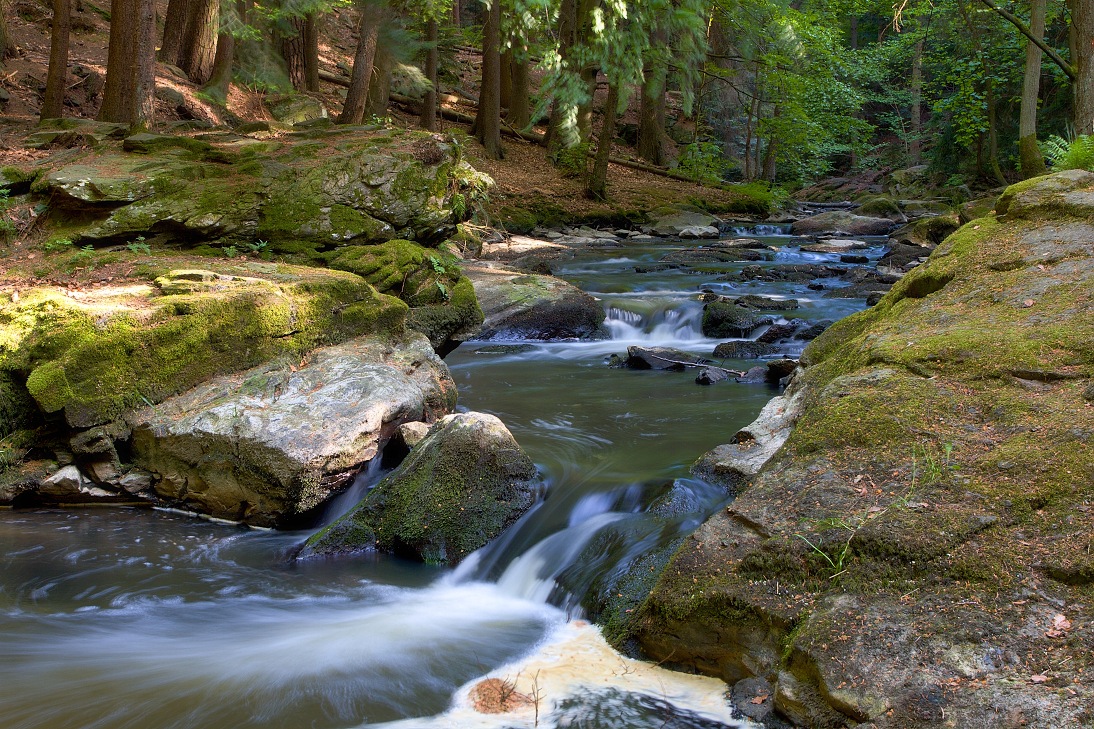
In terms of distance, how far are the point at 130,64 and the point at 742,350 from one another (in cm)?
912

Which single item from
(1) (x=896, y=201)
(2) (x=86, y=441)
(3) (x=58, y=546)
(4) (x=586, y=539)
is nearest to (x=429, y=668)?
(4) (x=586, y=539)

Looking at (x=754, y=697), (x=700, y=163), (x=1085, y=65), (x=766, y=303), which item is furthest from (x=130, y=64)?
(x=700, y=163)

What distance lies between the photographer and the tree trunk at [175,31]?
16906mm

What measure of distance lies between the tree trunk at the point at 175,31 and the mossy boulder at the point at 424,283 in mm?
10784

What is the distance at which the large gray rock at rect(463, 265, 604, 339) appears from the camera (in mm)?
11750

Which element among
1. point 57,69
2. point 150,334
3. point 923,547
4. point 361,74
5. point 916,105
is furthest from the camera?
point 916,105

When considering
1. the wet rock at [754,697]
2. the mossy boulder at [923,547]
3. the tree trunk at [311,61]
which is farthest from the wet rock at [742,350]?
the tree trunk at [311,61]

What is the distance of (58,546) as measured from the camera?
17.7 feet

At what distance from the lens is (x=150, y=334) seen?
20.5 feet

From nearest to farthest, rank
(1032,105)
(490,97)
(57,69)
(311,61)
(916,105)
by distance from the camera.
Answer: (57,69)
(1032,105)
(311,61)
(490,97)
(916,105)

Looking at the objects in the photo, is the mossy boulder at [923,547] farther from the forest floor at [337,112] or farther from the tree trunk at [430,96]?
the tree trunk at [430,96]

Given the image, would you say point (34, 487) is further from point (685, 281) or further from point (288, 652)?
point (685, 281)

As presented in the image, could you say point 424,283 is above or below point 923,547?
above

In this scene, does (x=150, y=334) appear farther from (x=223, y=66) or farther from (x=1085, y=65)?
(x=223, y=66)
